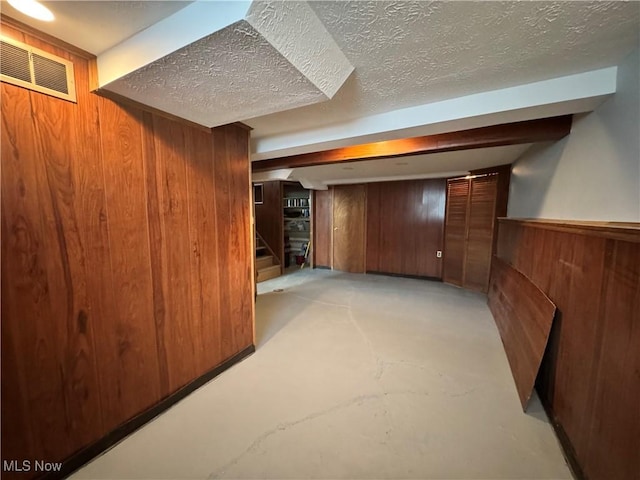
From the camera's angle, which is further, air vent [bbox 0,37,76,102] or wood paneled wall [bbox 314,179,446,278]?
wood paneled wall [bbox 314,179,446,278]

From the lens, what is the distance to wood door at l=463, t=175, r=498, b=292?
398cm

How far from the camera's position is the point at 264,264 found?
18.0 ft

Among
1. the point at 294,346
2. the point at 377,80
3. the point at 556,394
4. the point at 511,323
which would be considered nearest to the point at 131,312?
the point at 294,346

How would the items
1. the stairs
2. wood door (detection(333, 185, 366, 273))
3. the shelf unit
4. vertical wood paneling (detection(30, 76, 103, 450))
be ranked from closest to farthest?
vertical wood paneling (detection(30, 76, 103, 450)) < the stairs < wood door (detection(333, 185, 366, 273)) < the shelf unit

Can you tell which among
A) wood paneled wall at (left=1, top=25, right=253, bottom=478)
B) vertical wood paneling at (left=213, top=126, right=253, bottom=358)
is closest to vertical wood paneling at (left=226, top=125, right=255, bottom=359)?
vertical wood paneling at (left=213, top=126, right=253, bottom=358)

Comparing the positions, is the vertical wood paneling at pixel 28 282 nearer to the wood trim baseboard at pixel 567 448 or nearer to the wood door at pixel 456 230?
the wood trim baseboard at pixel 567 448

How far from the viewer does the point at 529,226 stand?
232cm

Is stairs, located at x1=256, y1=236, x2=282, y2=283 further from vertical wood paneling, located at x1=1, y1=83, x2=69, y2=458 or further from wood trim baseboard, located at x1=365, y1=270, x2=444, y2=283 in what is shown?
vertical wood paneling, located at x1=1, y1=83, x2=69, y2=458

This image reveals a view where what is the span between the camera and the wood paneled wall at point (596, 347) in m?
1.04

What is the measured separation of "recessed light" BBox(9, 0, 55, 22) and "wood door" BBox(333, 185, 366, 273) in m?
5.05

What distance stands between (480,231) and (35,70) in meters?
4.96

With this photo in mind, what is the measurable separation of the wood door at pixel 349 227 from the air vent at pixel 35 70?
16.1 ft

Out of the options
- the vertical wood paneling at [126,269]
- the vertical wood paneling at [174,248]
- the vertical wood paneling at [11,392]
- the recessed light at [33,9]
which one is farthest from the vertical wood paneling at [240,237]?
the vertical wood paneling at [11,392]

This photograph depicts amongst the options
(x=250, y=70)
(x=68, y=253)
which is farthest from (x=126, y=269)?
(x=250, y=70)
